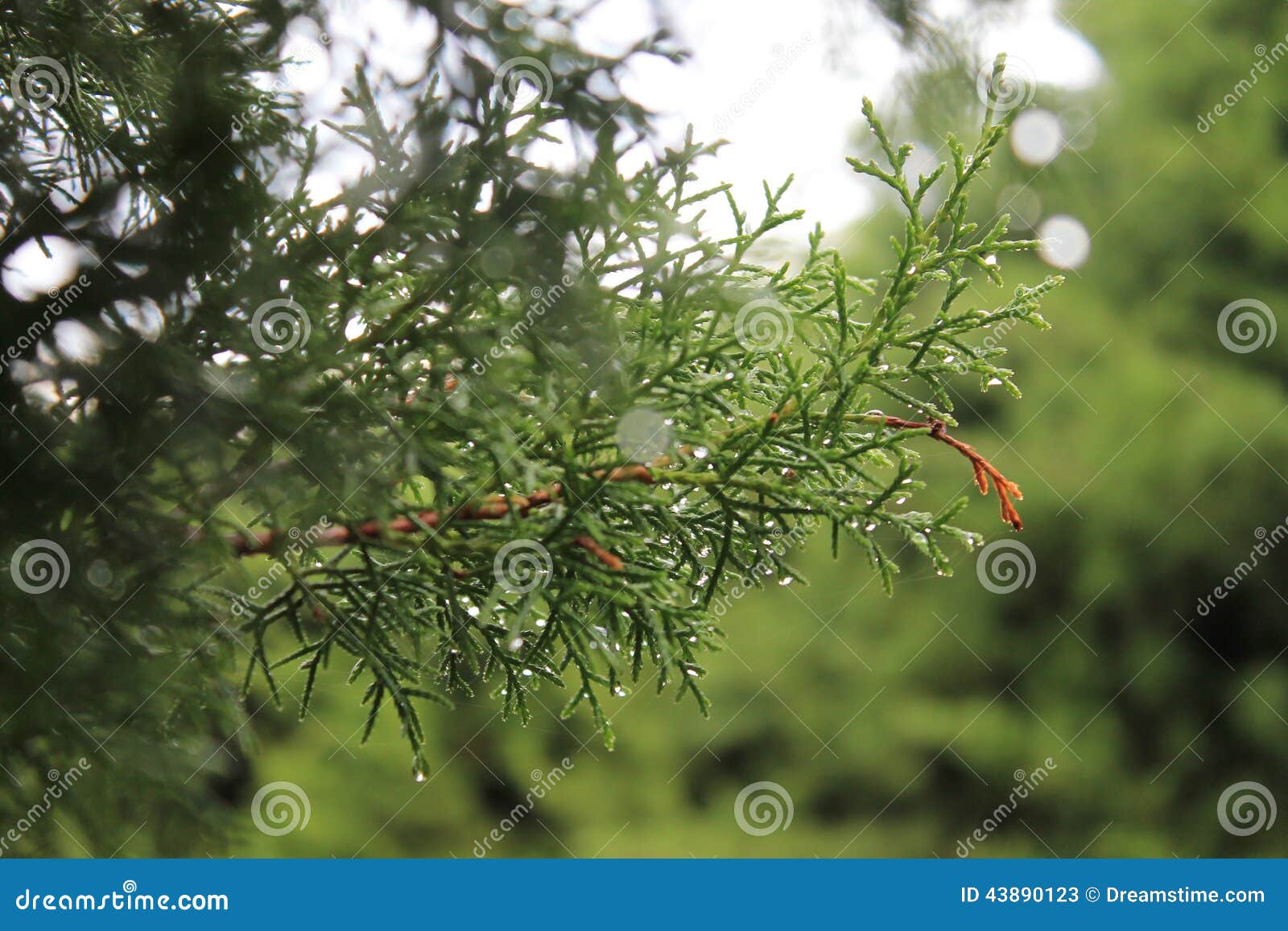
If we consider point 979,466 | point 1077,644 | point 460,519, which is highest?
point 1077,644

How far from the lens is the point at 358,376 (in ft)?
5.32

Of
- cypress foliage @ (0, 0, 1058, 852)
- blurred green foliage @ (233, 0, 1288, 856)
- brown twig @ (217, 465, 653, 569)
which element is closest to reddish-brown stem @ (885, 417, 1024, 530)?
cypress foliage @ (0, 0, 1058, 852)

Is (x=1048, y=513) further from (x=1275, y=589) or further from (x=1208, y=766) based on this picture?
(x=1208, y=766)

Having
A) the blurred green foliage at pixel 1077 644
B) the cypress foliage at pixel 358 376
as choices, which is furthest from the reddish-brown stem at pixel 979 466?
the blurred green foliage at pixel 1077 644

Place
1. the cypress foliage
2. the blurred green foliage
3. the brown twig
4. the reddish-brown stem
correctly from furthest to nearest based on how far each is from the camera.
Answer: the blurred green foliage
the reddish-brown stem
the brown twig
the cypress foliage

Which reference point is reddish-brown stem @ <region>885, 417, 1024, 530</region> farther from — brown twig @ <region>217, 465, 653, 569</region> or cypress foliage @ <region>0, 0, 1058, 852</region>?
brown twig @ <region>217, 465, 653, 569</region>

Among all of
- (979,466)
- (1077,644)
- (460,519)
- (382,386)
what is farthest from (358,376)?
(1077,644)

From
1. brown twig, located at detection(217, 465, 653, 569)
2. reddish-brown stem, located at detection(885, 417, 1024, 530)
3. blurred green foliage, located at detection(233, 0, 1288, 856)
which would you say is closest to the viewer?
brown twig, located at detection(217, 465, 653, 569)

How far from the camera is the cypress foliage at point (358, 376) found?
1.47 meters

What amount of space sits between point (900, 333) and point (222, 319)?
1.22 meters

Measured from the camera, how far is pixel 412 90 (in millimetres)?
1542

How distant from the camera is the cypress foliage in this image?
1467 mm

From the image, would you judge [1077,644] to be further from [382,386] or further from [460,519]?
[382,386]

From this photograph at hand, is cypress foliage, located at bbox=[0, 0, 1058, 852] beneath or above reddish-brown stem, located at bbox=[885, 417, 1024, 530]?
beneath
